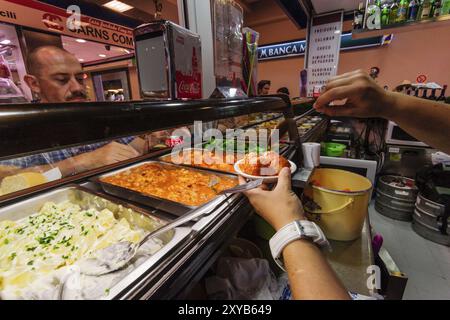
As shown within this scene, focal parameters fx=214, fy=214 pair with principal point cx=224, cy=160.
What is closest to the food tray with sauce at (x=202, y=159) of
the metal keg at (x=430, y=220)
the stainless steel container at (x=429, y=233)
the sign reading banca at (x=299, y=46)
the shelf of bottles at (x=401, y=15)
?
the metal keg at (x=430, y=220)

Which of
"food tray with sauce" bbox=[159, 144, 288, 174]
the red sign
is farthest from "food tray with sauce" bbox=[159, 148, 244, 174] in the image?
the red sign

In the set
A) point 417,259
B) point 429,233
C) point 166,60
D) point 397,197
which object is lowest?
point 417,259

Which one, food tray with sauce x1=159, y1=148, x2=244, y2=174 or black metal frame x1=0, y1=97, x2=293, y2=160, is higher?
black metal frame x1=0, y1=97, x2=293, y2=160

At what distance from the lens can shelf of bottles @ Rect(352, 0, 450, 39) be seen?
3.96m

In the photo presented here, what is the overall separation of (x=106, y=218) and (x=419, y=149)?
224 inches

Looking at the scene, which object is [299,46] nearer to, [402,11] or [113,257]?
[402,11]

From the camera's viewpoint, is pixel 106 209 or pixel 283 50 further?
pixel 283 50

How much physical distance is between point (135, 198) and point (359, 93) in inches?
58.1

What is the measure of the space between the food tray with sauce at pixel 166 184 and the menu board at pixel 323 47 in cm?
536

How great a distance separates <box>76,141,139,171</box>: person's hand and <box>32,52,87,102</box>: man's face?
0.79m

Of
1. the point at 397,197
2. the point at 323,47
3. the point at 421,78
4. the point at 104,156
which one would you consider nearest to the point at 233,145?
the point at 104,156

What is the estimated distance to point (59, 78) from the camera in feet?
9.00

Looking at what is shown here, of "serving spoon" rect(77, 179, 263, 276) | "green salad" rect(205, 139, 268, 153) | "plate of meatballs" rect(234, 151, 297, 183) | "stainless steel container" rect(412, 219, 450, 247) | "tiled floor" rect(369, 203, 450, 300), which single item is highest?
"plate of meatballs" rect(234, 151, 297, 183)

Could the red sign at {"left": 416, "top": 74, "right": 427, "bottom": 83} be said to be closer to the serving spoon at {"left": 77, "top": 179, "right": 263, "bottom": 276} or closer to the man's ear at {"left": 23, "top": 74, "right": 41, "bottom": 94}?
the serving spoon at {"left": 77, "top": 179, "right": 263, "bottom": 276}
